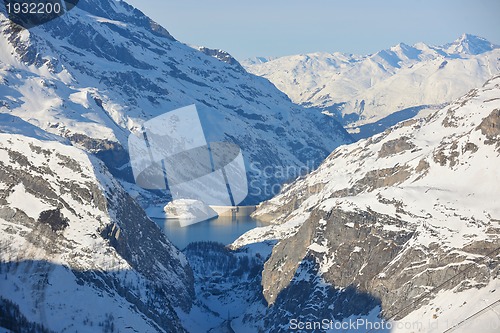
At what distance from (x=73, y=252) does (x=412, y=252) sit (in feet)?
155

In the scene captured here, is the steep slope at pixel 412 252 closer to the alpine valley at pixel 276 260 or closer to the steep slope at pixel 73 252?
the alpine valley at pixel 276 260

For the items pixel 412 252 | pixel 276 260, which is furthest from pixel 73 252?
pixel 412 252

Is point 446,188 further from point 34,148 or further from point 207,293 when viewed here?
point 34,148

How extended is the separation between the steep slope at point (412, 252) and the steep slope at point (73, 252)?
20067 millimetres

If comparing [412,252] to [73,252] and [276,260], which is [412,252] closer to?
[276,260]

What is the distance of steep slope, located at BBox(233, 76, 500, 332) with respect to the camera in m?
109

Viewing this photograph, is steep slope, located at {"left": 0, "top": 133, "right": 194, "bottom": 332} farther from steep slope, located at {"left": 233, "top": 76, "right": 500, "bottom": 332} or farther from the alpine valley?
steep slope, located at {"left": 233, "top": 76, "right": 500, "bottom": 332}

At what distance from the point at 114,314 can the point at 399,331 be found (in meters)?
36.4

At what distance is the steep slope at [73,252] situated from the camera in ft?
347

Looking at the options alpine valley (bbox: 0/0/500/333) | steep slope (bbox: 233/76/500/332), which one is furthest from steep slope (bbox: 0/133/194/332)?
steep slope (bbox: 233/76/500/332)

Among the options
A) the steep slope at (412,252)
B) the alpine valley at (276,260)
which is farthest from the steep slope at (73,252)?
the steep slope at (412,252)

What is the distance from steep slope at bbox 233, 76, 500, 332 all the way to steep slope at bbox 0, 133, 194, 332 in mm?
20067

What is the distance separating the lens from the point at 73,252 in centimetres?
11506

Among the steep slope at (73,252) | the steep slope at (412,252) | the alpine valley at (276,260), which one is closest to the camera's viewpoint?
the steep slope at (73,252)
